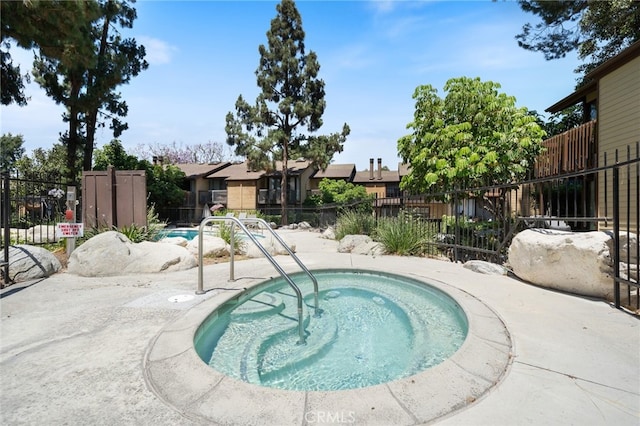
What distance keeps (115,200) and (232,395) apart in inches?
297

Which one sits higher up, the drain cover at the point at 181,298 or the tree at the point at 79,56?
the tree at the point at 79,56

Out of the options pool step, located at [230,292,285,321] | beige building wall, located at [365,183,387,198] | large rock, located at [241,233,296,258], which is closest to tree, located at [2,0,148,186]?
large rock, located at [241,233,296,258]

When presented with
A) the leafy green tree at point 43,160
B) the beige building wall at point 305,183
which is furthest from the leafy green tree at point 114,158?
the beige building wall at point 305,183

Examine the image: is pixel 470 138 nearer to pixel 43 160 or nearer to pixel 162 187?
pixel 162 187

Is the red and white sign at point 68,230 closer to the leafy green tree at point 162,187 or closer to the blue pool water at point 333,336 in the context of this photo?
the blue pool water at point 333,336

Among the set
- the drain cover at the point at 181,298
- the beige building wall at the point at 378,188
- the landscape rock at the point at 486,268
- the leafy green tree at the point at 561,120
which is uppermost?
the leafy green tree at the point at 561,120

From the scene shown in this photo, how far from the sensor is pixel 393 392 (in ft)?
6.51

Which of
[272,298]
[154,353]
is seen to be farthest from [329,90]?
[154,353]

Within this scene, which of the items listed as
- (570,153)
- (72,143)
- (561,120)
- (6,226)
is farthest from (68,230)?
(561,120)

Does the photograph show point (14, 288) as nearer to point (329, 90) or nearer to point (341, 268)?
point (341, 268)

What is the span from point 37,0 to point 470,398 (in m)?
12.3

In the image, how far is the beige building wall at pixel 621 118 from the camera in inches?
309

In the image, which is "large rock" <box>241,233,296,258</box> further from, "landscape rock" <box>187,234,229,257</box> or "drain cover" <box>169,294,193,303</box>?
"drain cover" <box>169,294,193,303</box>

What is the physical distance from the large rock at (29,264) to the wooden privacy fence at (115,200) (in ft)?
7.25
